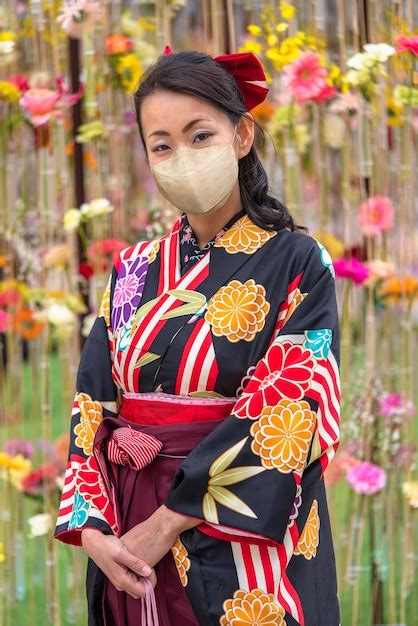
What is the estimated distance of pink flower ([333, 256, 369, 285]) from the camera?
1787 millimetres

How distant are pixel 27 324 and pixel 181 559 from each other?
5.44 ft

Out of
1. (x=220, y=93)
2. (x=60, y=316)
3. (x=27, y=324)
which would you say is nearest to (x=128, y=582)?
(x=220, y=93)

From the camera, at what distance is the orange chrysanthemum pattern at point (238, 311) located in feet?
3.69

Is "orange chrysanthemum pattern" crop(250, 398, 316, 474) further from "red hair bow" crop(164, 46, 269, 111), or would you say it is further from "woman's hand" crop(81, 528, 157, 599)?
"red hair bow" crop(164, 46, 269, 111)

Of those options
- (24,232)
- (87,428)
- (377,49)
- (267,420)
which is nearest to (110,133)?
(24,232)

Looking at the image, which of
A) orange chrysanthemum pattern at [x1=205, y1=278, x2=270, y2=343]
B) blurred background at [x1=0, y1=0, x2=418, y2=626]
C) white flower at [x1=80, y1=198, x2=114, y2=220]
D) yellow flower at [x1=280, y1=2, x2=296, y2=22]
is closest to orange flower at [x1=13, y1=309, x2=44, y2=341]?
blurred background at [x1=0, y1=0, x2=418, y2=626]

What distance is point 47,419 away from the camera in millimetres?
1950

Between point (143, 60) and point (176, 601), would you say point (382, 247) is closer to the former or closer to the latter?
point (143, 60)

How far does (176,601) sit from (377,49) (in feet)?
3.48

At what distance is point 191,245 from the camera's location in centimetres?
124

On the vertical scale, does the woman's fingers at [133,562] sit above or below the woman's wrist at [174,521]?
below

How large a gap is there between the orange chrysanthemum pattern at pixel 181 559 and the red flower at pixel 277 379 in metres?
0.17

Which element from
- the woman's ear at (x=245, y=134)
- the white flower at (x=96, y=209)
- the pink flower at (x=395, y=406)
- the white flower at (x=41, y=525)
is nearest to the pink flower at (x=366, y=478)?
the pink flower at (x=395, y=406)

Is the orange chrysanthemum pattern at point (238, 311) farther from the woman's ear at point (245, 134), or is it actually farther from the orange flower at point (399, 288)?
the orange flower at point (399, 288)
